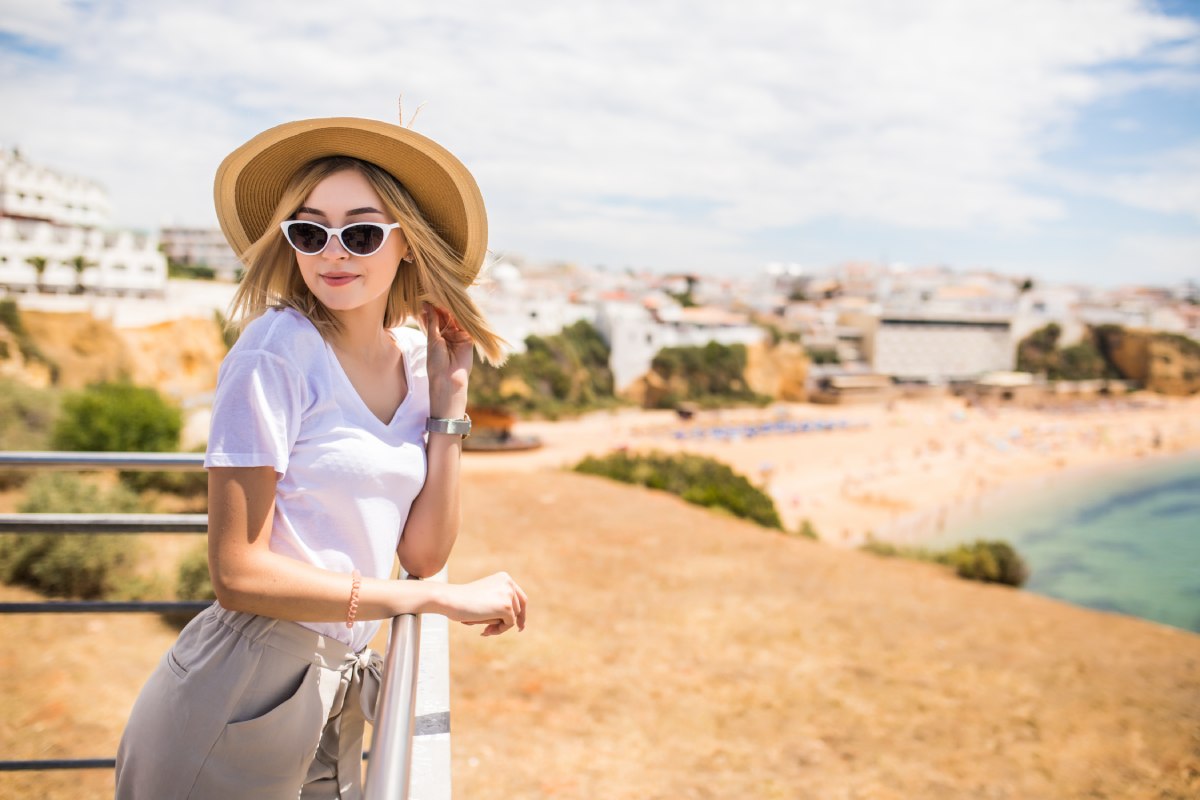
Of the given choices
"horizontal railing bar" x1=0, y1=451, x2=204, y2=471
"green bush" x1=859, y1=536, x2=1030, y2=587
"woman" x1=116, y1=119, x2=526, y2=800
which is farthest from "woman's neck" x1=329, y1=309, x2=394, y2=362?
"green bush" x1=859, y1=536, x2=1030, y2=587

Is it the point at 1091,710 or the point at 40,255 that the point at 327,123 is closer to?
the point at 1091,710

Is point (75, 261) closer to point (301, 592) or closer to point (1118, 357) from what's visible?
point (301, 592)

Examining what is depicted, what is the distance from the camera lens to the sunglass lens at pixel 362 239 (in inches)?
51.3

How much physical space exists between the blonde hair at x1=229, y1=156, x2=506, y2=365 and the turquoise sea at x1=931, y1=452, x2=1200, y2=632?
63.7 ft

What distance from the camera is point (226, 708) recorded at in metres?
1.10

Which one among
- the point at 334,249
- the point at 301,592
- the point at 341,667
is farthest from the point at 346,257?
the point at 341,667

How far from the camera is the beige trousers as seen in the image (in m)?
1.10

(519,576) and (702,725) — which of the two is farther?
(519,576)

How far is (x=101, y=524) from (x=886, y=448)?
115 feet

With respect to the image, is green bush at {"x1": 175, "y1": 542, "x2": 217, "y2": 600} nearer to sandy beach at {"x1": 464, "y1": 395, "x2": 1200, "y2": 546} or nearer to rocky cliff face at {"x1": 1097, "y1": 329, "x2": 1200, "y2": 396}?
sandy beach at {"x1": 464, "y1": 395, "x2": 1200, "y2": 546}

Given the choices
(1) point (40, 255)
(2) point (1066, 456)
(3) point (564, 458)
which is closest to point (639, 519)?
(3) point (564, 458)

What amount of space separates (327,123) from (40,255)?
32593mm

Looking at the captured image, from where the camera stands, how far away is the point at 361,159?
1380mm

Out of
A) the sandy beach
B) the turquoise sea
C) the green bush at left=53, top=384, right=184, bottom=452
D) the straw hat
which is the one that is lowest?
the turquoise sea
